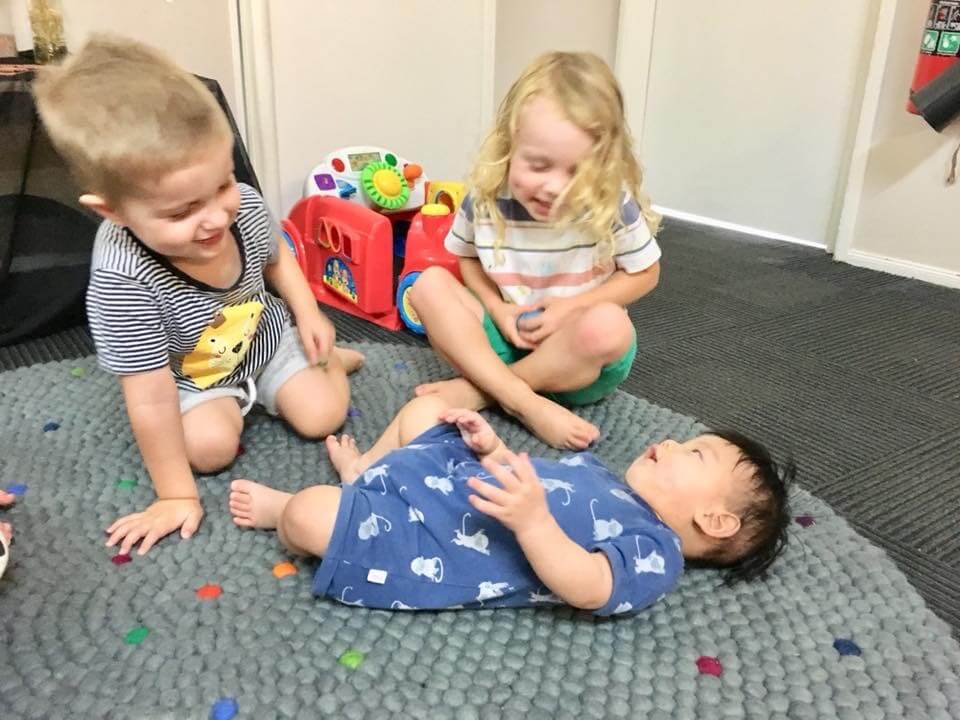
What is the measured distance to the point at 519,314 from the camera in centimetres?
112

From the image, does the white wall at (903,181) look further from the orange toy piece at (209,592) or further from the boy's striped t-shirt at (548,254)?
the orange toy piece at (209,592)

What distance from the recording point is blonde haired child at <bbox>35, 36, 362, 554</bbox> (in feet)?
2.39

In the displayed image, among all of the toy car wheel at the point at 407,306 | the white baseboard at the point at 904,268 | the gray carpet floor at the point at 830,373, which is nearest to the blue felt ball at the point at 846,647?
the gray carpet floor at the point at 830,373

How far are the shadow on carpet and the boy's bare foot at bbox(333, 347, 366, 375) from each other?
Answer: 35 cm

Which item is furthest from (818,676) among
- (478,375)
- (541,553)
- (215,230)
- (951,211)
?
(951,211)

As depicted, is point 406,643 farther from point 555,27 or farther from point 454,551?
point 555,27

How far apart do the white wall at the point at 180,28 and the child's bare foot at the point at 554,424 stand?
3.47ft

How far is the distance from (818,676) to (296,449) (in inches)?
24.5

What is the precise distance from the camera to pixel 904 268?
1.93 meters

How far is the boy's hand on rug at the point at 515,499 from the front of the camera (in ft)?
2.11

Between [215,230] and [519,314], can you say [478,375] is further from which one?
[215,230]

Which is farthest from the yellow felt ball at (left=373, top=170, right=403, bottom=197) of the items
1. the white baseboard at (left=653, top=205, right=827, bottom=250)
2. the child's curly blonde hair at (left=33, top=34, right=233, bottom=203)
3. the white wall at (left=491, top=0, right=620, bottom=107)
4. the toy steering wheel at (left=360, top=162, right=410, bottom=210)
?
the white baseboard at (left=653, top=205, right=827, bottom=250)

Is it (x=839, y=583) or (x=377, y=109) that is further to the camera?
(x=377, y=109)

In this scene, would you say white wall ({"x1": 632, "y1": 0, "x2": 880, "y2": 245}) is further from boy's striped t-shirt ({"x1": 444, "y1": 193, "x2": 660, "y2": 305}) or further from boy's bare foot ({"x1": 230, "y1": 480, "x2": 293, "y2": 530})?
boy's bare foot ({"x1": 230, "y1": 480, "x2": 293, "y2": 530})
